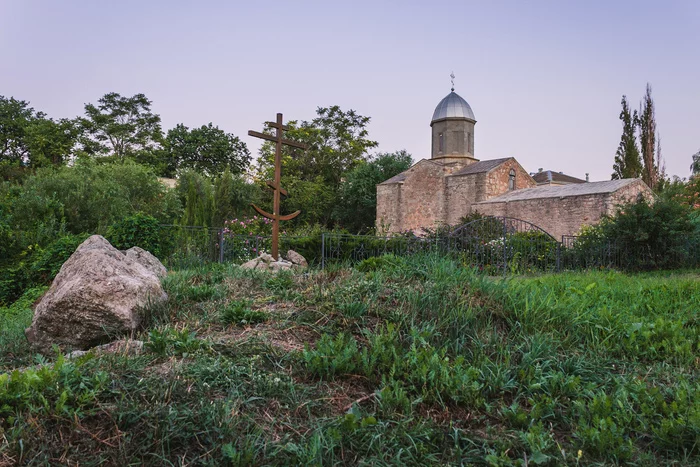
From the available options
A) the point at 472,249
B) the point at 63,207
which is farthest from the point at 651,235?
the point at 63,207

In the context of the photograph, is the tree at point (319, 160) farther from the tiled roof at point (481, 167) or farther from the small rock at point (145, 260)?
the small rock at point (145, 260)

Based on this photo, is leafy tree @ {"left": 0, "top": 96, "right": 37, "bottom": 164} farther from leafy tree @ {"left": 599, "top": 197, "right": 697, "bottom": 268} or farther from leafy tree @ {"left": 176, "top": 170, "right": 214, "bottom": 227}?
leafy tree @ {"left": 599, "top": 197, "right": 697, "bottom": 268}

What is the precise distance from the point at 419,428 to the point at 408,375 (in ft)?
1.75

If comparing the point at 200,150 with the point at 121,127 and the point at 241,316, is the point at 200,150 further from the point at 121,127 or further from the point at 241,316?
the point at 241,316

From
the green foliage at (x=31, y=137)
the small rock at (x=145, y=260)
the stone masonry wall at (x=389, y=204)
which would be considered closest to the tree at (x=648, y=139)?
the stone masonry wall at (x=389, y=204)

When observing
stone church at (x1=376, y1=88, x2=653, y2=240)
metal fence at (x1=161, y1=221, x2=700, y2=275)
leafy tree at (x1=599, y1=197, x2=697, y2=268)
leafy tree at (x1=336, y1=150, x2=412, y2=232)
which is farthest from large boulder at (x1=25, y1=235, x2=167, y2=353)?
leafy tree at (x1=336, y1=150, x2=412, y2=232)

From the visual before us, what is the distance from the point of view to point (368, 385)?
3039 millimetres

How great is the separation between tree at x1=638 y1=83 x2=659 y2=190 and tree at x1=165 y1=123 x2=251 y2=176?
31362 mm

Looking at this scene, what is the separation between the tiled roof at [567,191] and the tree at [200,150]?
24.1 metres

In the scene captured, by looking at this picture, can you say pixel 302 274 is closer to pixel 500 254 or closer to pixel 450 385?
pixel 450 385

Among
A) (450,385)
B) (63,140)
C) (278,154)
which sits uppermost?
(63,140)

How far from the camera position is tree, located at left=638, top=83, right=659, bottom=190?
32125mm

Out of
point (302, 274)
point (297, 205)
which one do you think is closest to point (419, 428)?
point (302, 274)

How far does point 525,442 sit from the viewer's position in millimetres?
2426
